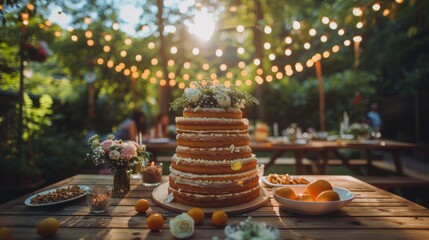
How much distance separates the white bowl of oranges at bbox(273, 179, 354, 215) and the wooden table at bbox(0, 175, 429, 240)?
0.23 feet

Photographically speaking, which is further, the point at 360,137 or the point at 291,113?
the point at 291,113

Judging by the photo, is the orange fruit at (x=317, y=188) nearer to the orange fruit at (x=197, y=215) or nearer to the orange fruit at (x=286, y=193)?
the orange fruit at (x=286, y=193)

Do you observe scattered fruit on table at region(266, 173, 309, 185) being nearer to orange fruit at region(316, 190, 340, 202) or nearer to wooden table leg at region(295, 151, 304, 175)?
orange fruit at region(316, 190, 340, 202)

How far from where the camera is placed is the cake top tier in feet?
9.14

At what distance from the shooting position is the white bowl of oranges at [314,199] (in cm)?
241

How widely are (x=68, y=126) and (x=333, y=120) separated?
12.9m

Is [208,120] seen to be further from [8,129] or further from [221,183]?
[8,129]

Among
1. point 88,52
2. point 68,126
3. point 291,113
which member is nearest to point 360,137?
point 291,113

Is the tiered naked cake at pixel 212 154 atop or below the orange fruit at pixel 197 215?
atop

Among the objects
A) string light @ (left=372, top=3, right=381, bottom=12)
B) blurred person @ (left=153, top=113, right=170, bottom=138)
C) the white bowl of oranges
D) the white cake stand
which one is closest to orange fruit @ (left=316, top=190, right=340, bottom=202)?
the white bowl of oranges

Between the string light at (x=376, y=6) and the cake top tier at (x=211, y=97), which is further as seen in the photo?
the string light at (x=376, y=6)

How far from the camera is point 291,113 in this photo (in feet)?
51.8

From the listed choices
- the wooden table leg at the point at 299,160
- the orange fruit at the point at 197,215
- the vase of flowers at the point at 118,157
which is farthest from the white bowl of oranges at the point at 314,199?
the wooden table leg at the point at 299,160

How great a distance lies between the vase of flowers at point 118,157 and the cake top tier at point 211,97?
2.26 feet
